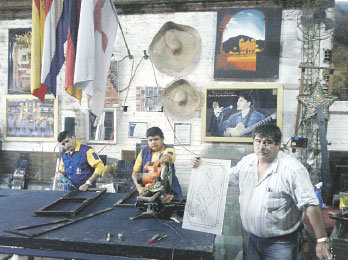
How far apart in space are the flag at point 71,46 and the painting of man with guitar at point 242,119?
8.17 ft

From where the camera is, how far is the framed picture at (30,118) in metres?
5.32

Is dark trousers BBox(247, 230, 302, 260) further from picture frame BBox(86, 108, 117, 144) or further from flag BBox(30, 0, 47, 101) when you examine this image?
picture frame BBox(86, 108, 117, 144)

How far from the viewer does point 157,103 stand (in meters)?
4.98

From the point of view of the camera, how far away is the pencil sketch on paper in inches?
79.4

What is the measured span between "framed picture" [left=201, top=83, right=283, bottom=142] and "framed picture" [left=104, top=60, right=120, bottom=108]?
4.97 ft

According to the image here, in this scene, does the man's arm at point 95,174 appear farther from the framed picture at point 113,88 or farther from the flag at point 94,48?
the framed picture at point 113,88

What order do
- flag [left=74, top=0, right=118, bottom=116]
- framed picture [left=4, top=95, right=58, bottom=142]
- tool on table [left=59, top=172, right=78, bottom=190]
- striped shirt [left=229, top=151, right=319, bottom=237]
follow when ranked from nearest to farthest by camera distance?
striped shirt [left=229, top=151, right=319, bottom=237] < flag [left=74, top=0, right=118, bottom=116] < tool on table [left=59, top=172, right=78, bottom=190] < framed picture [left=4, top=95, right=58, bottom=142]

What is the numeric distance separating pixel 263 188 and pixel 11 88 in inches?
199

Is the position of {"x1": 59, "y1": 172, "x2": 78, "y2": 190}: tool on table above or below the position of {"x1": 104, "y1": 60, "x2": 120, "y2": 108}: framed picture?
below

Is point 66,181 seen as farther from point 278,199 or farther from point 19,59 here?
point 278,199

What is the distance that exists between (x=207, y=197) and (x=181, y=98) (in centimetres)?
282

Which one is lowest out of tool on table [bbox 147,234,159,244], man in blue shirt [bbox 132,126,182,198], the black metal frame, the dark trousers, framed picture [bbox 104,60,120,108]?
the dark trousers

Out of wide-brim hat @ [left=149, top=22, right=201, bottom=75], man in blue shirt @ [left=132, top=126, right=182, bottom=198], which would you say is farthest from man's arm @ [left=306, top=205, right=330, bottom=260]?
wide-brim hat @ [left=149, top=22, right=201, bottom=75]

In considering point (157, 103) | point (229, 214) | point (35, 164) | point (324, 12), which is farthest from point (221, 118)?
point (35, 164)
